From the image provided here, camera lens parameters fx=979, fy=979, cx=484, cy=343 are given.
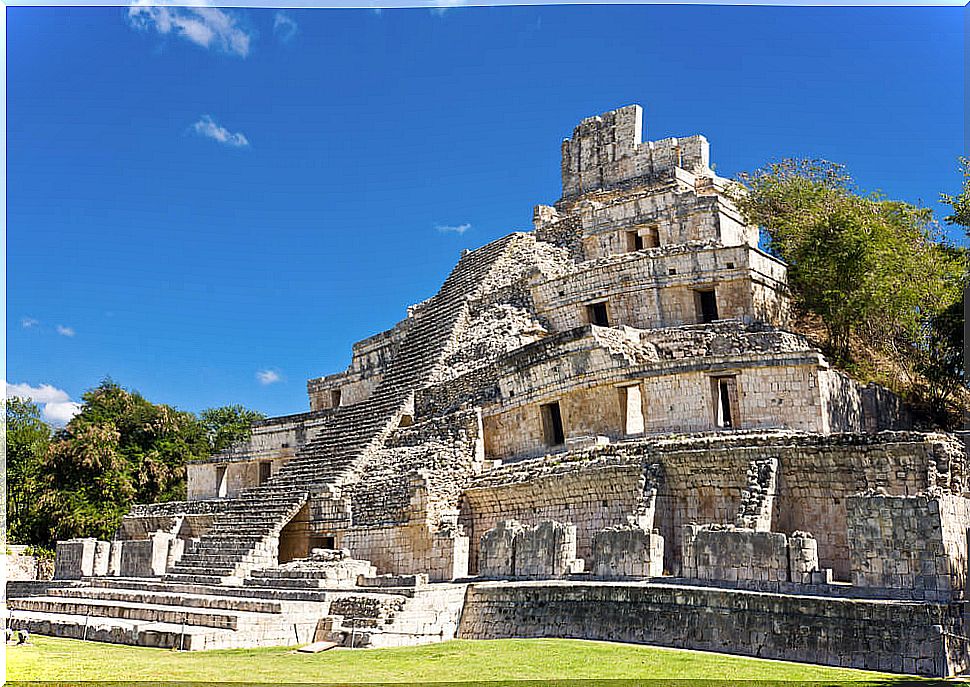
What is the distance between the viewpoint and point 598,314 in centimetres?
2766

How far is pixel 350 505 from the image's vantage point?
23.2m

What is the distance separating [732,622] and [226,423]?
44.1 metres

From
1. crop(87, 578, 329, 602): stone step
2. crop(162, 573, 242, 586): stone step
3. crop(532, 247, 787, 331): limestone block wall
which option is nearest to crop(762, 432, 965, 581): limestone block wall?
crop(87, 578, 329, 602): stone step

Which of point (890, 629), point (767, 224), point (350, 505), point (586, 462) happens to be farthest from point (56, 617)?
point (767, 224)

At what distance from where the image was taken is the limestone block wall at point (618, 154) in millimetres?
33812

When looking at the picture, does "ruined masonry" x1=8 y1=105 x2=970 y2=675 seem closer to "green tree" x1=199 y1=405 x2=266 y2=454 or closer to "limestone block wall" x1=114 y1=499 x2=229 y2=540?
"limestone block wall" x1=114 y1=499 x2=229 y2=540

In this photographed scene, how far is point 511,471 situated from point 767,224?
44.5 ft

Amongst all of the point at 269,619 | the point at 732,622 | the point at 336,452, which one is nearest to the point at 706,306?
the point at 336,452

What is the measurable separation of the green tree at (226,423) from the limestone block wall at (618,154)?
22.7 m

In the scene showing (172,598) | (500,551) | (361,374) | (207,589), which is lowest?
(172,598)

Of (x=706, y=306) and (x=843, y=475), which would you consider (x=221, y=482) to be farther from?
(x=843, y=475)

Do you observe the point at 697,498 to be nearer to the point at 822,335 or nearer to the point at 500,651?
the point at 500,651

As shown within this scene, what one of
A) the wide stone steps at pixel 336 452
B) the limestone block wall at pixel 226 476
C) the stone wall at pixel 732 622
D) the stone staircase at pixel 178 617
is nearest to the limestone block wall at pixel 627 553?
the stone wall at pixel 732 622

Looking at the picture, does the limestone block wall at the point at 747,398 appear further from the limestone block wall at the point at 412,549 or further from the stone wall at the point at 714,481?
the limestone block wall at the point at 412,549
